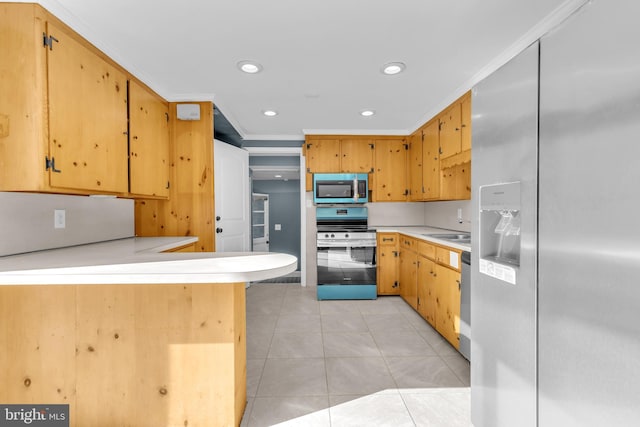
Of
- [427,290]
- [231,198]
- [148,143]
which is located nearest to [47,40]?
[148,143]

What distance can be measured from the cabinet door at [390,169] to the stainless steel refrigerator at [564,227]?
2.76 m

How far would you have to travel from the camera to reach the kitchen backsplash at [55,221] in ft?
5.18

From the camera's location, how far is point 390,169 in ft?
13.4

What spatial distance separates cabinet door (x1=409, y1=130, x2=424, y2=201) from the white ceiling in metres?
0.84

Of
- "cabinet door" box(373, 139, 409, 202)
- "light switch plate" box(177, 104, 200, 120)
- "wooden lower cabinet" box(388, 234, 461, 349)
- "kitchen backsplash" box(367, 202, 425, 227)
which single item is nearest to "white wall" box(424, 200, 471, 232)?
"kitchen backsplash" box(367, 202, 425, 227)

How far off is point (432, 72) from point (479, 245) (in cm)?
164

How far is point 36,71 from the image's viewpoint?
4.77 ft

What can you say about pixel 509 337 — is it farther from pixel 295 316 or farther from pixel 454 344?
pixel 295 316

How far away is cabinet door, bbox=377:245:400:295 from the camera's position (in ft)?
12.3

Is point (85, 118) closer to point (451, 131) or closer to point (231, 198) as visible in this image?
point (231, 198)

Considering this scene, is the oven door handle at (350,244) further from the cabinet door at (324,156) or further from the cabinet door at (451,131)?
the cabinet door at (451,131)

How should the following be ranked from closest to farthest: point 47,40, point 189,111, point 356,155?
point 47,40 → point 189,111 → point 356,155

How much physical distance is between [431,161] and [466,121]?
0.80 metres

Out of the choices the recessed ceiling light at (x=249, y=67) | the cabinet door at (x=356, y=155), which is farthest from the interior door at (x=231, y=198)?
the cabinet door at (x=356, y=155)
